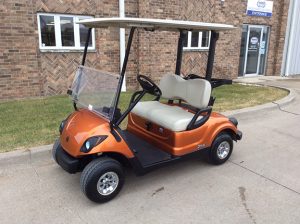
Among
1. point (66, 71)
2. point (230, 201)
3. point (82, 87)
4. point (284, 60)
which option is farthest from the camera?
point (284, 60)

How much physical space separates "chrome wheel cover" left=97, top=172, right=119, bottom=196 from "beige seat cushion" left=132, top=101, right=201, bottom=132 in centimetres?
89

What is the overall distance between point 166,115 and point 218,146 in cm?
83

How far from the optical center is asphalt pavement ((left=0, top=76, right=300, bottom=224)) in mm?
2811

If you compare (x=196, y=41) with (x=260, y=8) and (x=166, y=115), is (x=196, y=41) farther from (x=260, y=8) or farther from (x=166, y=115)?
(x=166, y=115)

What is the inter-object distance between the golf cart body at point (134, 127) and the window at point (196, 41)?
210 inches

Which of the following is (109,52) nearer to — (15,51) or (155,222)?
(15,51)

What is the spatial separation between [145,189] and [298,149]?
268 centimetres

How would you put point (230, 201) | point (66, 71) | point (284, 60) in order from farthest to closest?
point (284, 60) → point (66, 71) → point (230, 201)

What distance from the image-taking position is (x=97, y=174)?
2.86 m

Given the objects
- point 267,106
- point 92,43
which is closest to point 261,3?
point 267,106

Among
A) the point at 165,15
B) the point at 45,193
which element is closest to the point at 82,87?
the point at 45,193

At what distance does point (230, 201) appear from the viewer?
Answer: 308 cm

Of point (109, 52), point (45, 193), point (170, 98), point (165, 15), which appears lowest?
point (45, 193)

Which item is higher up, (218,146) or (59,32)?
(59,32)
